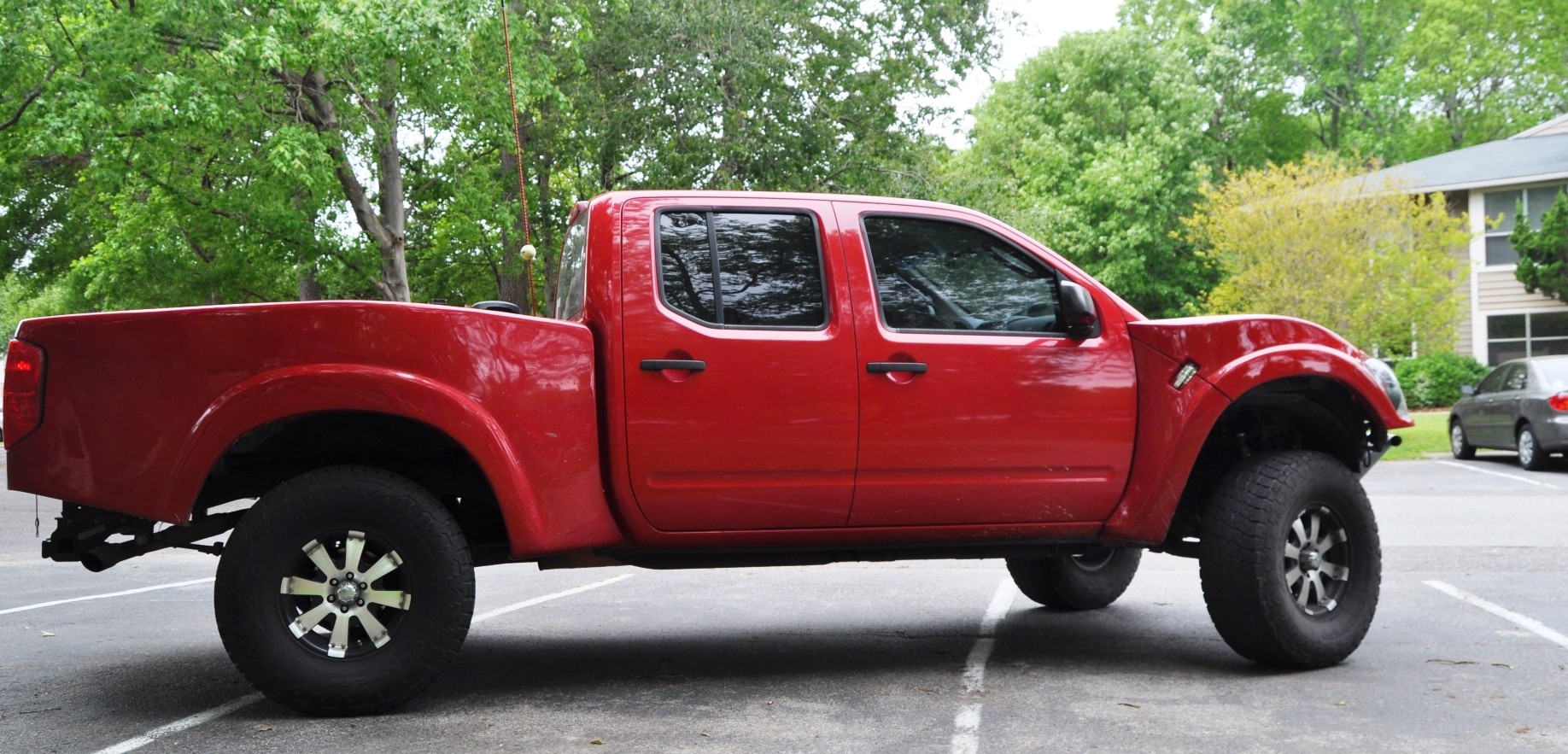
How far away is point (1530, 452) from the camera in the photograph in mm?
17266

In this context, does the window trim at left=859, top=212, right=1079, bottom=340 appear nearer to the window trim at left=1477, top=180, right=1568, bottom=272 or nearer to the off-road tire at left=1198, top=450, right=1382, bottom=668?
the off-road tire at left=1198, top=450, right=1382, bottom=668

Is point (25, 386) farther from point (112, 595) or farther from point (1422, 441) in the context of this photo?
point (1422, 441)

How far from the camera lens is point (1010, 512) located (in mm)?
5727

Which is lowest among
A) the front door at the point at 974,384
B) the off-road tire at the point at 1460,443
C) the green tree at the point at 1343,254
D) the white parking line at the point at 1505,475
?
the white parking line at the point at 1505,475

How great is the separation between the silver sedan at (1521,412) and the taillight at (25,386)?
16.4 metres

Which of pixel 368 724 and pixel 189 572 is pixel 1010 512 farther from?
pixel 189 572

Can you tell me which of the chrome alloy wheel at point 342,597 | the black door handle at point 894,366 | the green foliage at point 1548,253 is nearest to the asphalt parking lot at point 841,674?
the chrome alloy wheel at point 342,597

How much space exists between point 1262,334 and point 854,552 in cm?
194

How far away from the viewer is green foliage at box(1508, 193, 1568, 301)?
32.4 metres

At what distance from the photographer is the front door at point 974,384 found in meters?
5.55

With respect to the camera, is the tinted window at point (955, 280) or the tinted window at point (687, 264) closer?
the tinted window at point (687, 264)

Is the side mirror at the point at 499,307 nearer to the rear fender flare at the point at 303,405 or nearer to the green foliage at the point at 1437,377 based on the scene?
the rear fender flare at the point at 303,405

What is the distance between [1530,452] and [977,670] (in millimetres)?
14134

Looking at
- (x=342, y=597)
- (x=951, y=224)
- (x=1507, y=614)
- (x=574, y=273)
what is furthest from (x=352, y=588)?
(x=1507, y=614)
